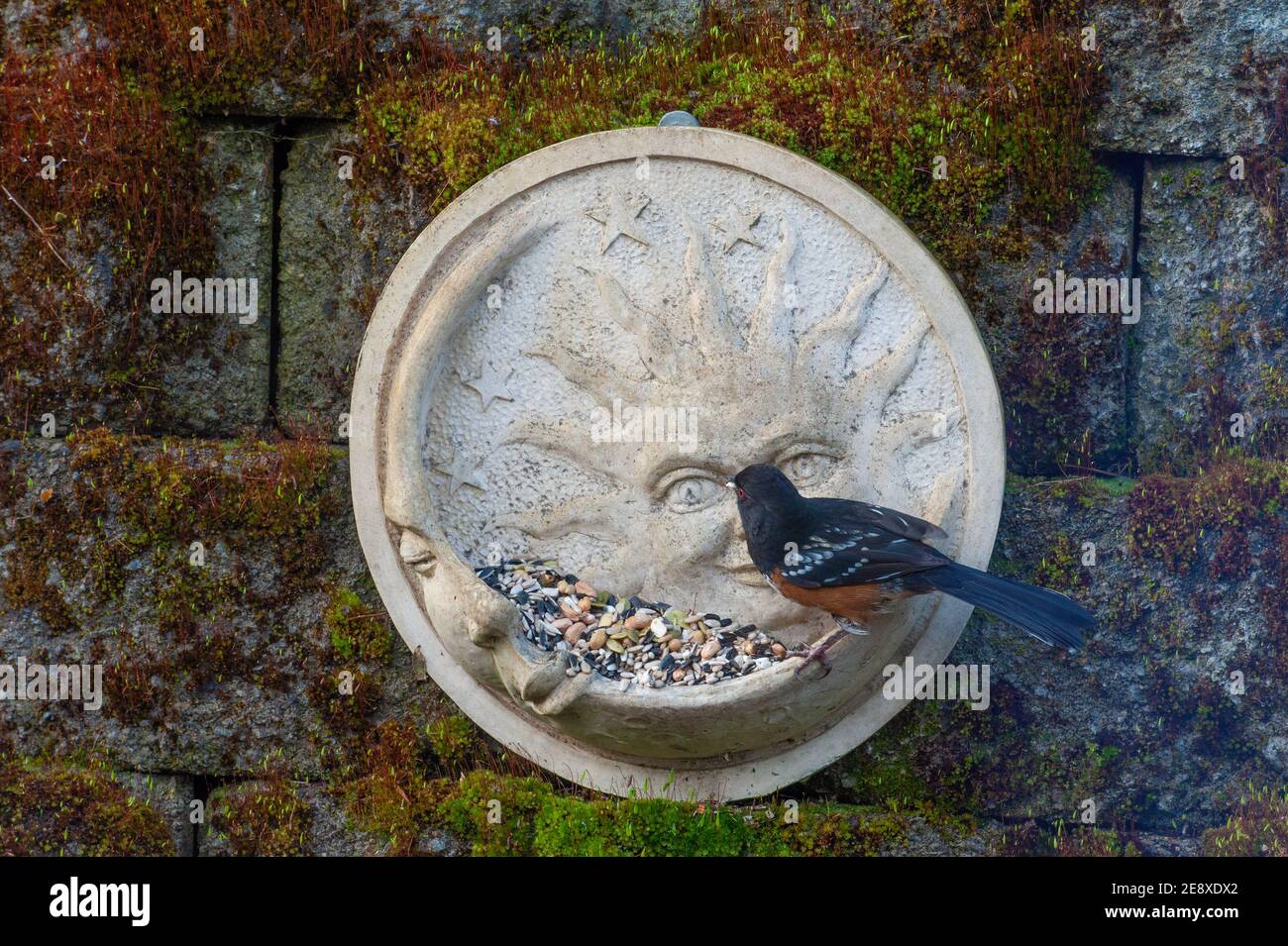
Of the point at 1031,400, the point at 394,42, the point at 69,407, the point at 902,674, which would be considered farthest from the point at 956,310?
the point at 69,407

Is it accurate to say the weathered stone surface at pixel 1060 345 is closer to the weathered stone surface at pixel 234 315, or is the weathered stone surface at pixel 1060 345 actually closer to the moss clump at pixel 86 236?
the weathered stone surface at pixel 234 315

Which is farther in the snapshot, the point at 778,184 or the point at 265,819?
the point at 265,819

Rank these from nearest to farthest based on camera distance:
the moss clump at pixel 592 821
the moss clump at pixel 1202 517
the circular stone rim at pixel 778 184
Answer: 1. the moss clump at pixel 592 821
2. the circular stone rim at pixel 778 184
3. the moss clump at pixel 1202 517

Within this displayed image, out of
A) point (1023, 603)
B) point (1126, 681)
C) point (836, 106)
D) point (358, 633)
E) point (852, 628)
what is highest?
point (836, 106)

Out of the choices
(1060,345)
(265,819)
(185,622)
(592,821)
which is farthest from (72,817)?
(1060,345)

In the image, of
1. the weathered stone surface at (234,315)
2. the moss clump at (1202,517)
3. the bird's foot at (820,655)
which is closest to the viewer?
the bird's foot at (820,655)

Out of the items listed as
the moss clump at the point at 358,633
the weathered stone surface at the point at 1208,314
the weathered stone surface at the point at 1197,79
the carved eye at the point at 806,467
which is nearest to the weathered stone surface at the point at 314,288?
the moss clump at the point at 358,633

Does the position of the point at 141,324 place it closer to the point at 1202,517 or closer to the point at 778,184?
the point at 778,184
